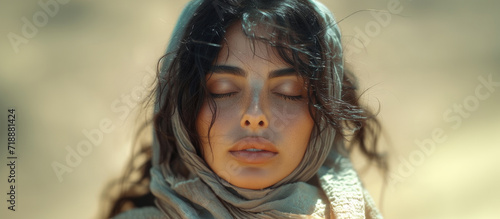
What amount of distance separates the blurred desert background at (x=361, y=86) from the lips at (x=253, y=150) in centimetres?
50

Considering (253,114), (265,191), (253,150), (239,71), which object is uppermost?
(239,71)

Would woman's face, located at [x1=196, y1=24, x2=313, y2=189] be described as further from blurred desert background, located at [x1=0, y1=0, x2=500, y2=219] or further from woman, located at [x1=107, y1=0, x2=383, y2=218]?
blurred desert background, located at [x1=0, y1=0, x2=500, y2=219]

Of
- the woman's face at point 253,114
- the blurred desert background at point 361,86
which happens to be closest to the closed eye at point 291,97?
the woman's face at point 253,114

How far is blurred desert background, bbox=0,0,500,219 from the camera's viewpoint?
2045 mm

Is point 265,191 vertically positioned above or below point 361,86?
below

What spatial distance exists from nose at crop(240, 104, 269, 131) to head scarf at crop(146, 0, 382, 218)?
18cm

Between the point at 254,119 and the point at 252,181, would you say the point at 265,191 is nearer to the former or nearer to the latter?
the point at 252,181

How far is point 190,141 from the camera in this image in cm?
152

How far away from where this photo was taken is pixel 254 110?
4.59 ft

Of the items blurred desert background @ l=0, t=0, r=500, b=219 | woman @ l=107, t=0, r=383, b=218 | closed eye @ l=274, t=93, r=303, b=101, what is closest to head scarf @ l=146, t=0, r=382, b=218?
woman @ l=107, t=0, r=383, b=218

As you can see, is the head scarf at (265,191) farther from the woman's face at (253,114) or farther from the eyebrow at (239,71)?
the eyebrow at (239,71)

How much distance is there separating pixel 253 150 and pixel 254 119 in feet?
Result: 0.31

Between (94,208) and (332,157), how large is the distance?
989 mm

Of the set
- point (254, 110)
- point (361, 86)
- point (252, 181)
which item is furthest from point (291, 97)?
point (361, 86)
